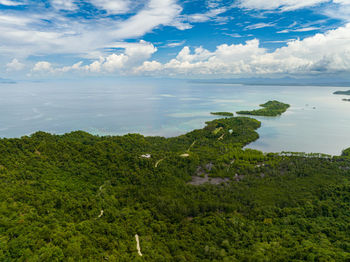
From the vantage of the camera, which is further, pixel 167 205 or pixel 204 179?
pixel 204 179

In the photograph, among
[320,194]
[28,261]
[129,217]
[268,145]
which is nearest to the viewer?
[28,261]

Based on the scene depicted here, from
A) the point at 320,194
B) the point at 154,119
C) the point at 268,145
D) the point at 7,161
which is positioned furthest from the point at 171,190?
the point at 154,119

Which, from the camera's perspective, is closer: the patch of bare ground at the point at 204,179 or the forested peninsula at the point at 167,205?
the forested peninsula at the point at 167,205

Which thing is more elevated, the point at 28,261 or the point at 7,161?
the point at 7,161

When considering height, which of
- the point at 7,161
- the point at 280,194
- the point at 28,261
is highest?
the point at 7,161

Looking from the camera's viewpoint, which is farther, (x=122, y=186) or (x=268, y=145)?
(x=268, y=145)

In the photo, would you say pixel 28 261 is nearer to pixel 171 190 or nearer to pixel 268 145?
pixel 171 190

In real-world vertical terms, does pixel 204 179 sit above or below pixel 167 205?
below

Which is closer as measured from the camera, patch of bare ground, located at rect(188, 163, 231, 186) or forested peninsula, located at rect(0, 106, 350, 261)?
forested peninsula, located at rect(0, 106, 350, 261)
